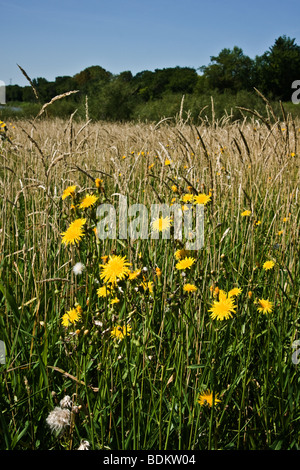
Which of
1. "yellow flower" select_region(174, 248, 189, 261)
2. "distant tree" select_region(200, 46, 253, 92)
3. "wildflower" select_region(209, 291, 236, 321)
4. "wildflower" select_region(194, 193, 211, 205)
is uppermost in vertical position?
"distant tree" select_region(200, 46, 253, 92)

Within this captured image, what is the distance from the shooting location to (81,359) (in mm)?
1354

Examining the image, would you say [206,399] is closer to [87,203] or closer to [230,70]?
[87,203]

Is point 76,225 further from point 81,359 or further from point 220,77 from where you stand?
point 220,77

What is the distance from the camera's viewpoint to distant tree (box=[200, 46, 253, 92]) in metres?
39.7

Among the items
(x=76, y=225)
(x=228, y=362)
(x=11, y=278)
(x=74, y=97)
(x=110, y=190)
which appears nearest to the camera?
(x=76, y=225)

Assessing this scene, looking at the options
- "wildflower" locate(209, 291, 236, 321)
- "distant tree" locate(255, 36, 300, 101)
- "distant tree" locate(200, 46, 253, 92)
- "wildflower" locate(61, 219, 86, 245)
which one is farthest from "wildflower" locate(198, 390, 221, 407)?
"distant tree" locate(255, 36, 300, 101)

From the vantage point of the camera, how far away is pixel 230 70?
4062 centimetres

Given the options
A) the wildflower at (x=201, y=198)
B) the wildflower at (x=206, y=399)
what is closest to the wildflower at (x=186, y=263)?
the wildflower at (x=201, y=198)

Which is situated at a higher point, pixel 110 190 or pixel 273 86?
pixel 273 86

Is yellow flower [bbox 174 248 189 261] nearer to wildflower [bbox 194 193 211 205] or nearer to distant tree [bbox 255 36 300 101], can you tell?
wildflower [bbox 194 193 211 205]

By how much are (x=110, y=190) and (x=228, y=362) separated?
2590 millimetres

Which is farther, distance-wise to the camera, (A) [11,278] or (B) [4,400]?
(A) [11,278]
